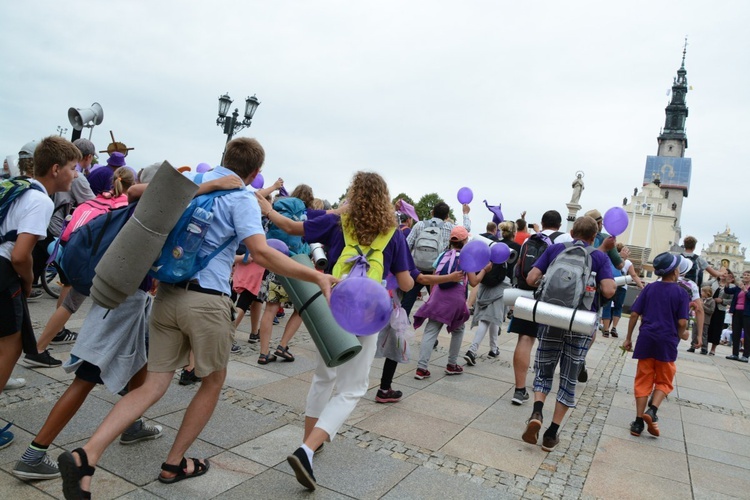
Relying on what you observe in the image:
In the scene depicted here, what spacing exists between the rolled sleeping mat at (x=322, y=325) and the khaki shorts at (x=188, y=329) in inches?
16.1

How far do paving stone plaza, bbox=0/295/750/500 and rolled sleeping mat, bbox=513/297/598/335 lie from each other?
3.35 feet

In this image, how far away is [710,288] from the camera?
12.2m

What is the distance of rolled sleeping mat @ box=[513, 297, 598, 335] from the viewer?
417cm

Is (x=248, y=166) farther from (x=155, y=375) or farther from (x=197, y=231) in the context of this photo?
(x=155, y=375)

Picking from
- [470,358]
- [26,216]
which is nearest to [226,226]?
[26,216]

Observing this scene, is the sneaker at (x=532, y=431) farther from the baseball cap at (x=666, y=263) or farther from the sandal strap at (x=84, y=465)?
the sandal strap at (x=84, y=465)

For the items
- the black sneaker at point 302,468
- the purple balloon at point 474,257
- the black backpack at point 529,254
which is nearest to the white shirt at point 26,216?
the black sneaker at point 302,468

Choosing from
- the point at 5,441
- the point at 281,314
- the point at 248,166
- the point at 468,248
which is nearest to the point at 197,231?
the point at 248,166

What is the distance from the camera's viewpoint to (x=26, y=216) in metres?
3.07

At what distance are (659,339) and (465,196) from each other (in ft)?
16.2

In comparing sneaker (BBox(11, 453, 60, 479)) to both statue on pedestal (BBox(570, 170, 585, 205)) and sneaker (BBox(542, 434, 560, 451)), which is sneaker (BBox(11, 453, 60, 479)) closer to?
sneaker (BBox(542, 434, 560, 451))

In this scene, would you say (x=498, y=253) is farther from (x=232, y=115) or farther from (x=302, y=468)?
(x=232, y=115)

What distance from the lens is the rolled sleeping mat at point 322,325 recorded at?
3.02m

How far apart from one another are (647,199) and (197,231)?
106 metres
